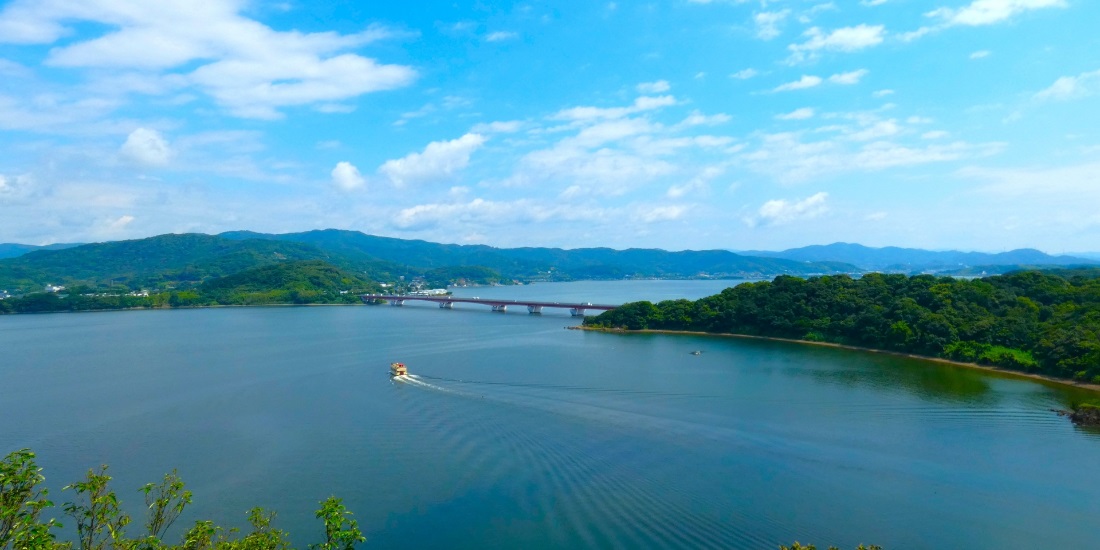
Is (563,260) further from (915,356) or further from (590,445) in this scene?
(590,445)

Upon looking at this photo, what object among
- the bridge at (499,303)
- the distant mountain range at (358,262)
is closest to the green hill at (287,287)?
the bridge at (499,303)

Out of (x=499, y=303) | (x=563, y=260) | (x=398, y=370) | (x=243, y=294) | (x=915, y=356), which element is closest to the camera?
(x=398, y=370)

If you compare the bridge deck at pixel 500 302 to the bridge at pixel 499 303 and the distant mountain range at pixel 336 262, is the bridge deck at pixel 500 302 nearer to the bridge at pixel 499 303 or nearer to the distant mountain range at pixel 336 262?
the bridge at pixel 499 303

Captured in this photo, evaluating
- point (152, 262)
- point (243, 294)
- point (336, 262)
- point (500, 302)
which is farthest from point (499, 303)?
point (152, 262)

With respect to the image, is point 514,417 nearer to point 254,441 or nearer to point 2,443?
point 254,441

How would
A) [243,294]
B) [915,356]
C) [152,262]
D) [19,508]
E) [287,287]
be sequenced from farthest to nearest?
1. [152,262]
2. [287,287]
3. [243,294]
4. [915,356]
5. [19,508]

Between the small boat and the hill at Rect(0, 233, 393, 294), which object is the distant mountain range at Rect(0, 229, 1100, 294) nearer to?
the hill at Rect(0, 233, 393, 294)
